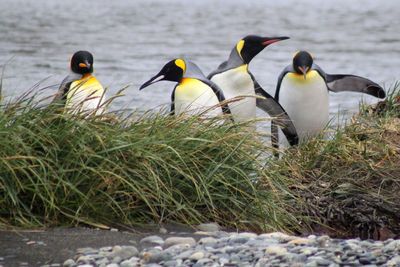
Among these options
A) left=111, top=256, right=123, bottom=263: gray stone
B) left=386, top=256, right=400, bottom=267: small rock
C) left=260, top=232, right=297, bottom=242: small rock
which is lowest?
left=386, top=256, right=400, bottom=267: small rock

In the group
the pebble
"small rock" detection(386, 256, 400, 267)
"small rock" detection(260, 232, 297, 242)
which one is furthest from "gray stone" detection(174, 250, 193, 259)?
"small rock" detection(386, 256, 400, 267)

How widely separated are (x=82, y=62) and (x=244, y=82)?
60.4 inches

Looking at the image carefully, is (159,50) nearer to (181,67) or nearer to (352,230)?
(181,67)

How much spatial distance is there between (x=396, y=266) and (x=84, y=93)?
3156mm

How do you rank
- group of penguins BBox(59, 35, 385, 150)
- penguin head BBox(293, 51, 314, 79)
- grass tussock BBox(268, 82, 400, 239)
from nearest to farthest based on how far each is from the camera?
grass tussock BBox(268, 82, 400, 239)
group of penguins BBox(59, 35, 385, 150)
penguin head BBox(293, 51, 314, 79)

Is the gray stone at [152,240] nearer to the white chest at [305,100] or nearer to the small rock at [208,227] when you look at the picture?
the small rock at [208,227]

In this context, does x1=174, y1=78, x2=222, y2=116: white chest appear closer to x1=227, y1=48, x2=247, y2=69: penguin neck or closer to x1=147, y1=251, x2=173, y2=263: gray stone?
x1=227, y1=48, x2=247, y2=69: penguin neck

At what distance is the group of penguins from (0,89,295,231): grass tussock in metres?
1.42

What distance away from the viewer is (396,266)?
11.7 feet

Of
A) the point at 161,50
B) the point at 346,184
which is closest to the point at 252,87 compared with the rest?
the point at 346,184

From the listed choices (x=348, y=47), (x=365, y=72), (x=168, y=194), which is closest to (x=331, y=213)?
(x=168, y=194)

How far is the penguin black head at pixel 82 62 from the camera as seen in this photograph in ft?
19.7

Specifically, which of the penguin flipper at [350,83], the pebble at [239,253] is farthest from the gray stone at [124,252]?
the penguin flipper at [350,83]

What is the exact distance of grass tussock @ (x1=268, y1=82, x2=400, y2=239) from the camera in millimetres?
5043
